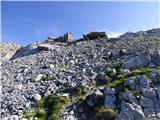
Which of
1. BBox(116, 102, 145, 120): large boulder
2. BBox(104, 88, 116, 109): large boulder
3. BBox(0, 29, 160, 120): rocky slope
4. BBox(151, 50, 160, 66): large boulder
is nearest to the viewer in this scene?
BBox(116, 102, 145, 120): large boulder

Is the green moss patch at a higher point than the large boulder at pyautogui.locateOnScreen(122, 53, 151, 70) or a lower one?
lower

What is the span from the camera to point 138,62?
42031 millimetres

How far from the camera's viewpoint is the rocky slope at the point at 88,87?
32.5 meters

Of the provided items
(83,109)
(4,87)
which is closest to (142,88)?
(83,109)

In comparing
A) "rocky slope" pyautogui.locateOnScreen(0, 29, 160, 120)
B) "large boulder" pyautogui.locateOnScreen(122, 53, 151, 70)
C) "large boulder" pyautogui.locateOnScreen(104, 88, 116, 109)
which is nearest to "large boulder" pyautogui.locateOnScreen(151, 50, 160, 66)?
"rocky slope" pyautogui.locateOnScreen(0, 29, 160, 120)

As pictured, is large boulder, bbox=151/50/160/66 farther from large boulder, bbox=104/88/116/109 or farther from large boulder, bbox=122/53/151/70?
large boulder, bbox=104/88/116/109

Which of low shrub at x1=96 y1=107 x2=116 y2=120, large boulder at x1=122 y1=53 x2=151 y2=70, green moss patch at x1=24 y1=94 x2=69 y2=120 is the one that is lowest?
low shrub at x1=96 y1=107 x2=116 y2=120

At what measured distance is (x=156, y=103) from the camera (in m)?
31.9

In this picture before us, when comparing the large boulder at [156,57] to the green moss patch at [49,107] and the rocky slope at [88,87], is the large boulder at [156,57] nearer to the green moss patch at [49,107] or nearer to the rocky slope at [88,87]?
the rocky slope at [88,87]

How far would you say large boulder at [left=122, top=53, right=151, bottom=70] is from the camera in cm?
4156

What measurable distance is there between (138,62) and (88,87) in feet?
24.7

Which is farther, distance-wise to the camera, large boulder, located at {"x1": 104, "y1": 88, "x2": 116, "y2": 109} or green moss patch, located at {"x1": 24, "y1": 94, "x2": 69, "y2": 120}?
green moss patch, located at {"x1": 24, "y1": 94, "x2": 69, "y2": 120}

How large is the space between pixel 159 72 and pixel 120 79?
4.39 meters

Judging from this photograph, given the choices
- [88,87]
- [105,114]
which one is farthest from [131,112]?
[88,87]
